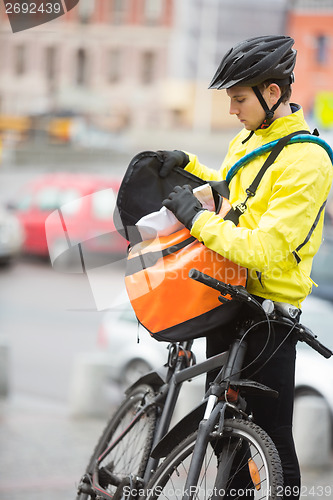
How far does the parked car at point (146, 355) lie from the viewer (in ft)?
20.4

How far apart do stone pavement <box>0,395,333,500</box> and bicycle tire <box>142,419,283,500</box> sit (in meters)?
1.62

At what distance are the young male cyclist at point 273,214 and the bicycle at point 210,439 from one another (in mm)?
85

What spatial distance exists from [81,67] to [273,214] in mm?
41389

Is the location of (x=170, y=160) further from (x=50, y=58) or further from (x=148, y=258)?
(x=50, y=58)

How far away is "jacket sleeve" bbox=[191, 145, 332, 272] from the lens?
8.85 feet

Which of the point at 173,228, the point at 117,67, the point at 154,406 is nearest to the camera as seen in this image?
the point at 173,228

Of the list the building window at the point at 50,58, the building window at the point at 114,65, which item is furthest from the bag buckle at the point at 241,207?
the building window at the point at 114,65

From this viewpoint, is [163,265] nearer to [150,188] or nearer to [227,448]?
[150,188]

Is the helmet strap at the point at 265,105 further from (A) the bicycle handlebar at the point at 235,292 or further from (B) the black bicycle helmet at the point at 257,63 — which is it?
(A) the bicycle handlebar at the point at 235,292

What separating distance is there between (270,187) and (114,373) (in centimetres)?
513

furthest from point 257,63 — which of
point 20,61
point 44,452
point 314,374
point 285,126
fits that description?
point 20,61

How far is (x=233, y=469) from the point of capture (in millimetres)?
2969

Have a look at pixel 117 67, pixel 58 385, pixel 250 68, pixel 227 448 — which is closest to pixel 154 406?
pixel 227 448

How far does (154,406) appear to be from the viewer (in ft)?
11.2
